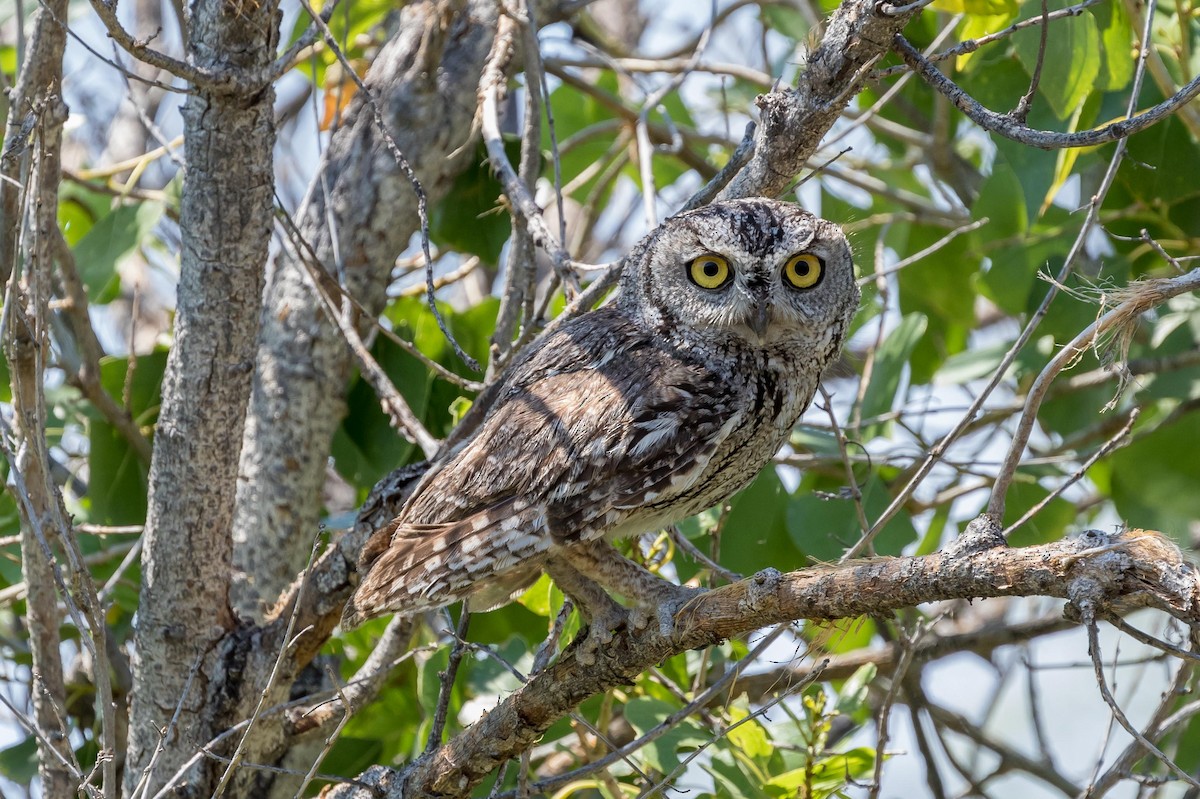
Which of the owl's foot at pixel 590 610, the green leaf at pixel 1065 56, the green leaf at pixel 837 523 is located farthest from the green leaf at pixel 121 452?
the green leaf at pixel 1065 56

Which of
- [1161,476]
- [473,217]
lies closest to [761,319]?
[473,217]

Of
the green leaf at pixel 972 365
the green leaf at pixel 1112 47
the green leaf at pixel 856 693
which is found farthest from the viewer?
the green leaf at pixel 972 365

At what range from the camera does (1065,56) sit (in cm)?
290

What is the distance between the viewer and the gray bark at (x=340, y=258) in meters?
3.62

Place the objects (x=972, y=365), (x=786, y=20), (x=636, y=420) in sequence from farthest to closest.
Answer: (x=786, y=20)
(x=972, y=365)
(x=636, y=420)

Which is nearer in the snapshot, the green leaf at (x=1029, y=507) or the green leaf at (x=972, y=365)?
the green leaf at (x=1029, y=507)

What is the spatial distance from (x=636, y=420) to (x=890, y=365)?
1.37 m

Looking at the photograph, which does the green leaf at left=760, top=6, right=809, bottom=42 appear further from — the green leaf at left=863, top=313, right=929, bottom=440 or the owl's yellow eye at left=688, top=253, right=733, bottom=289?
the owl's yellow eye at left=688, top=253, right=733, bottom=289

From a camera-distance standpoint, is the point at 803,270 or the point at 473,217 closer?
the point at 803,270

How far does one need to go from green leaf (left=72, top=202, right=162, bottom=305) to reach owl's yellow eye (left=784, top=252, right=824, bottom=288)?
2.02 m

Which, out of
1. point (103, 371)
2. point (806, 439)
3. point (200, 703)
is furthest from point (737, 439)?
point (103, 371)

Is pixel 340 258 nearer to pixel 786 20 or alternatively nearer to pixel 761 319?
pixel 761 319

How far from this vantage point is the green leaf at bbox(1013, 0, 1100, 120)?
288 cm

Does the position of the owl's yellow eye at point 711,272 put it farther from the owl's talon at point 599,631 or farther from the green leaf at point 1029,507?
the green leaf at point 1029,507
